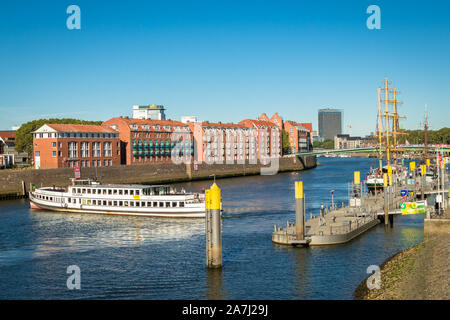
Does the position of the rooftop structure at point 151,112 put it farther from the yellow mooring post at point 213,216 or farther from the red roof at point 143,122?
the yellow mooring post at point 213,216

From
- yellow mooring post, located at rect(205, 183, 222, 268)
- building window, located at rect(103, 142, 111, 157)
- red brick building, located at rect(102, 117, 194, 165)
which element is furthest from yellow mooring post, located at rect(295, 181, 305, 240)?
red brick building, located at rect(102, 117, 194, 165)

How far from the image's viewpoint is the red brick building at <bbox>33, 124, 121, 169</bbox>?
90.9 m

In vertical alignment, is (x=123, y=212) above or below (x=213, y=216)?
below

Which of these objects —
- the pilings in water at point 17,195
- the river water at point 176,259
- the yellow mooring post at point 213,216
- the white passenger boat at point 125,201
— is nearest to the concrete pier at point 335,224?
the river water at point 176,259

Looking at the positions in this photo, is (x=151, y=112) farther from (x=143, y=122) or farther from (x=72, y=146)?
(x=72, y=146)

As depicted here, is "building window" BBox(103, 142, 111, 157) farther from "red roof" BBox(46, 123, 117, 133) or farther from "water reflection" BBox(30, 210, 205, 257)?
"water reflection" BBox(30, 210, 205, 257)

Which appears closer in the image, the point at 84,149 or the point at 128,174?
the point at 84,149

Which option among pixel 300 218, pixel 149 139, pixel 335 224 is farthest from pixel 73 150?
pixel 300 218

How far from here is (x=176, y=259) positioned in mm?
35062

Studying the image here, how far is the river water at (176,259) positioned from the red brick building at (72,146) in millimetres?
37890

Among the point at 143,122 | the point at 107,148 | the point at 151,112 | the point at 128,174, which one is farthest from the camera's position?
the point at 151,112

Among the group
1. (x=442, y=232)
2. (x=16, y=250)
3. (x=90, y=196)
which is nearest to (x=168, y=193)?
(x=90, y=196)

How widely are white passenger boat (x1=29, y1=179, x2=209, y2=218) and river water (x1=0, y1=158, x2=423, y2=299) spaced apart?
1741mm

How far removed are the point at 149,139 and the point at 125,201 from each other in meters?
57.5
